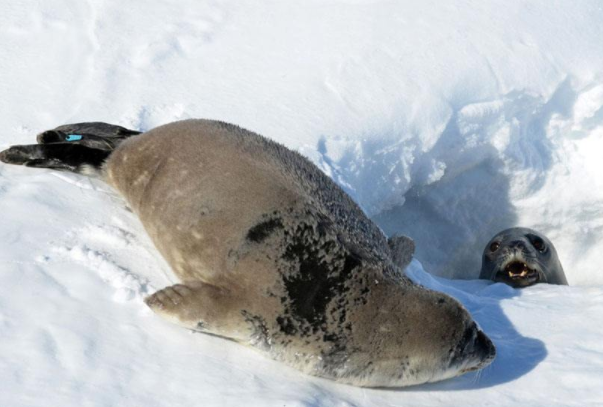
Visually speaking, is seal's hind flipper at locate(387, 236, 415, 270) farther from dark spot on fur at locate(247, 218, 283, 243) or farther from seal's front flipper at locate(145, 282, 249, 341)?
seal's front flipper at locate(145, 282, 249, 341)

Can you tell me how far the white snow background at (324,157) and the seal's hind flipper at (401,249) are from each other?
29cm

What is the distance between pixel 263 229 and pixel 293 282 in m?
0.25

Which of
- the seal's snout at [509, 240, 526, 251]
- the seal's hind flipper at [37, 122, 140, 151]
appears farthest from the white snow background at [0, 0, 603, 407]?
the seal's snout at [509, 240, 526, 251]

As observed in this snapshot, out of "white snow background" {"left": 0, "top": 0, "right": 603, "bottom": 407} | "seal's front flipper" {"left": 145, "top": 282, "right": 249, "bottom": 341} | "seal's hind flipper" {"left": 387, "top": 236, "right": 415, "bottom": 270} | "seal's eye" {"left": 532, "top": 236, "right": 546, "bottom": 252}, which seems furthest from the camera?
"seal's eye" {"left": 532, "top": 236, "right": 546, "bottom": 252}

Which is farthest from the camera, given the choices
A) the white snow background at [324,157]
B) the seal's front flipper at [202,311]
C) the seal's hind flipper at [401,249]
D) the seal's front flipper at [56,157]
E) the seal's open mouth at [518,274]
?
the seal's open mouth at [518,274]

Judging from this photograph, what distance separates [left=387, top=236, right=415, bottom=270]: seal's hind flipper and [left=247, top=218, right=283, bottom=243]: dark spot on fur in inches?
37.9

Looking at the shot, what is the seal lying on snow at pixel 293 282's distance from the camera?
3.27m

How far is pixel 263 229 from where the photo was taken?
3.42 metres

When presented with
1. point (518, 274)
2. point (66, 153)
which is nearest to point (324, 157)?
point (66, 153)

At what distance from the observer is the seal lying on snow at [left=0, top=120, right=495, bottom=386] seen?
3273mm

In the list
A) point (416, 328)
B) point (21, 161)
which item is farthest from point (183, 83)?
point (416, 328)

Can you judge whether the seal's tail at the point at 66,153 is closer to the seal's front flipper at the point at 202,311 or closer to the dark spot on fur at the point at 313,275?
the seal's front flipper at the point at 202,311

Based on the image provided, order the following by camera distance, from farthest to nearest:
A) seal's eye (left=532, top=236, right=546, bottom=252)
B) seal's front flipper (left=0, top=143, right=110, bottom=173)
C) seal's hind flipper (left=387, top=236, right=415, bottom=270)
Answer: seal's eye (left=532, top=236, right=546, bottom=252) < seal's front flipper (left=0, top=143, right=110, bottom=173) < seal's hind flipper (left=387, top=236, right=415, bottom=270)

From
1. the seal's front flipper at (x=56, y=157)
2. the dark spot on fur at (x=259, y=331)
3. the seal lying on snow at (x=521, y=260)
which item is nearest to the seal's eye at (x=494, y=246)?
the seal lying on snow at (x=521, y=260)
